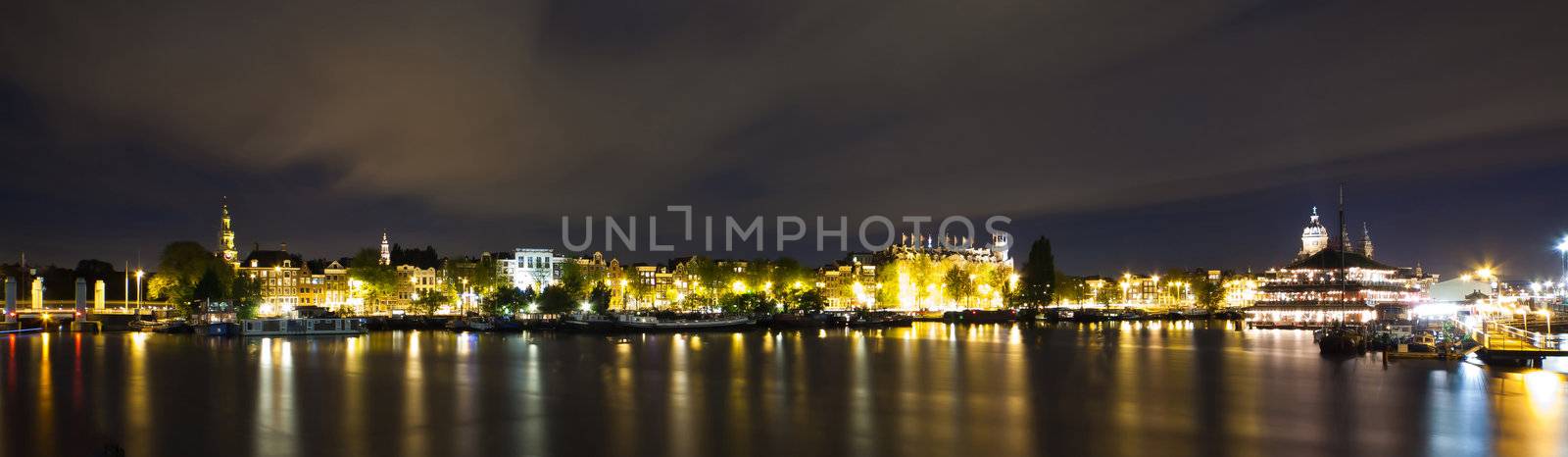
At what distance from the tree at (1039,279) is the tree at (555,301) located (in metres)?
49.3

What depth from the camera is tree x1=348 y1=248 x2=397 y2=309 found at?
318ft

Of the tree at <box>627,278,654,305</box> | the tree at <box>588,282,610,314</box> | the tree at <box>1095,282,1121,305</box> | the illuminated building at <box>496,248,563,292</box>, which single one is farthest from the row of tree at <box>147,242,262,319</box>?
the tree at <box>1095,282,1121,305</box>

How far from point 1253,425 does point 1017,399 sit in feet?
22.0

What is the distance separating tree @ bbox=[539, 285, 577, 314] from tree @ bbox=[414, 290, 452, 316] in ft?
43.6

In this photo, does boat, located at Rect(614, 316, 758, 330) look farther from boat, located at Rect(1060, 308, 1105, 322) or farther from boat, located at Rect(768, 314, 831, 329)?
boat, located at Rect(1060, 308, 1105, 322)

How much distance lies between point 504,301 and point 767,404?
64.1 m

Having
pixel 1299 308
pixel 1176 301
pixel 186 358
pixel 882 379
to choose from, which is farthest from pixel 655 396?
pixel 1176 301

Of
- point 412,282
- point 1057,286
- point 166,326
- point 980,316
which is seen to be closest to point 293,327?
point 166,326

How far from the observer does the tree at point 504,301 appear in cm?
8636

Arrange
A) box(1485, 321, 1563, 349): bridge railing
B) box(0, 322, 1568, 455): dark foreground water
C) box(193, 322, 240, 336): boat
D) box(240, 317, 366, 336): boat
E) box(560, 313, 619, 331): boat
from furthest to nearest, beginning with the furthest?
box(560, 313, 619, 331): boat
box(193, 322, 240, 336): boat
box(240, 317, 366, 336): boat
box(1485, 321, 1563, 349): bridge railing
box(0, 322, 1568, 455): dark foreground water

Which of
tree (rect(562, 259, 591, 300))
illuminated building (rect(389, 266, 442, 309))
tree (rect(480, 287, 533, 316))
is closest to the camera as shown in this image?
tree (rect(480, 287, 533, 316))

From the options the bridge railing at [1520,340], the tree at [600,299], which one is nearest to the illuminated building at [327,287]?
the tree at [600,299]

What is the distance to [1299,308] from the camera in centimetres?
9125

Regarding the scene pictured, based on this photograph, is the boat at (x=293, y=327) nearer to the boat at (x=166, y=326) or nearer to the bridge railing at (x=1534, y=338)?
the boat at (x=166, y=326)
